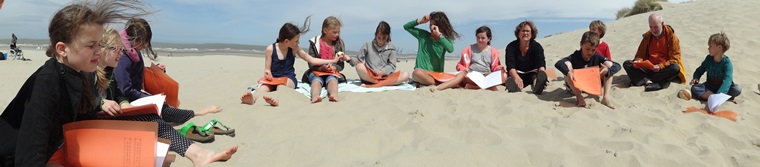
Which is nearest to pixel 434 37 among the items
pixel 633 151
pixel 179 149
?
pixel 633 151

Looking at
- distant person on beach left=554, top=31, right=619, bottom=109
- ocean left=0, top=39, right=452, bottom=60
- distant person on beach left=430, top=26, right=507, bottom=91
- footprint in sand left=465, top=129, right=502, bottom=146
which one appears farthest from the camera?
ocean left=0, top=39, right=452, bottom=60

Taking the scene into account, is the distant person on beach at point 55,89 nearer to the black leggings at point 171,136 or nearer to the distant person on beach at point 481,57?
the black leggings at point 171,136

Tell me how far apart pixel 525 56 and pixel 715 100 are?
208 centimetres

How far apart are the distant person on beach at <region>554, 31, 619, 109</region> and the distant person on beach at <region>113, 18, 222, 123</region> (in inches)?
146

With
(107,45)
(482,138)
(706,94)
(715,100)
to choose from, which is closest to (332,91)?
(482,138)

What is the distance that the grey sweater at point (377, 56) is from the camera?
654 centimetres

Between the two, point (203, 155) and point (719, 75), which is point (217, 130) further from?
point (719, 75)

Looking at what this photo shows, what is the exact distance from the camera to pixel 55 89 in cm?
209

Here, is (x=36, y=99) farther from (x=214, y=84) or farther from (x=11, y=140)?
(x=214, y=84)

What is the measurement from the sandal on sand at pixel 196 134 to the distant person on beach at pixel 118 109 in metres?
0.34

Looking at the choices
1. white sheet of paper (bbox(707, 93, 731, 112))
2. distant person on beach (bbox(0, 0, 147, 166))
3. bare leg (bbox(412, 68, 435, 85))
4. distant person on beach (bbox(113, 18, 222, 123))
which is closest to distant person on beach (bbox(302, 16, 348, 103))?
bare leg (bbox(412, 68, 435, 85))

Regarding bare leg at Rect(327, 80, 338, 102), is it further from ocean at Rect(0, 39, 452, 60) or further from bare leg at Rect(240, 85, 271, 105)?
ocean at Rect(0, 39, 452, 60)

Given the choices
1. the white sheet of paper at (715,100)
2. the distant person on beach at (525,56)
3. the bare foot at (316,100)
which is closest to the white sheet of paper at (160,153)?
the bare foot at (316,100)

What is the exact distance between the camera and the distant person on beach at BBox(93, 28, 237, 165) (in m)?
2.57
